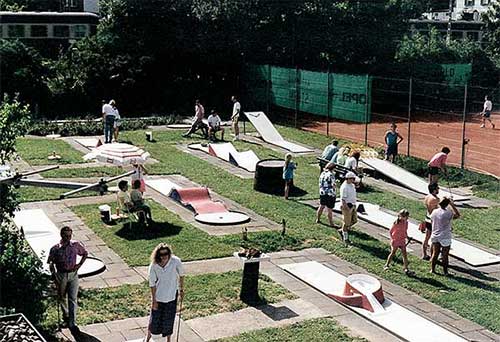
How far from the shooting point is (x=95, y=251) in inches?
563

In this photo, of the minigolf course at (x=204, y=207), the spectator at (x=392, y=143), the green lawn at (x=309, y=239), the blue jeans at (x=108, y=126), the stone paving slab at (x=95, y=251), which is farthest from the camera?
the blue jeans at (x=108, y=126)

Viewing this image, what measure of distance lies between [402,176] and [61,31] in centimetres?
2954

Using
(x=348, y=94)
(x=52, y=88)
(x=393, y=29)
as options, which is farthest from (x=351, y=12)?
(x=52, y=88)

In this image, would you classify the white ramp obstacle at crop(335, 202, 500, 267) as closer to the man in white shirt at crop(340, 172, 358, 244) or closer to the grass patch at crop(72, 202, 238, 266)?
the man in white shirt at crop(340, 172, 358, 244)

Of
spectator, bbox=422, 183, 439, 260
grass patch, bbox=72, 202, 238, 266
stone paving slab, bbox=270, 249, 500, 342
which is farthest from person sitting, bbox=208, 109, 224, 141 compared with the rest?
stone paving slab, bbox=270, 249, 500, 342

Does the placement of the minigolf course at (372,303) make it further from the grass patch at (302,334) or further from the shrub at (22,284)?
the shrub at (22,284)

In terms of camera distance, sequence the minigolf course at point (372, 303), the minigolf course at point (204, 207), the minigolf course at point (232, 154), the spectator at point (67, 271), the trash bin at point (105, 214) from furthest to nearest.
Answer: the minigolf course at point (232, 154) → the minigolf course at point (204, 207) → the trash bin at point (105, 214) → the minigolf course at point (372, 303) → the spectator at point (67, 271)

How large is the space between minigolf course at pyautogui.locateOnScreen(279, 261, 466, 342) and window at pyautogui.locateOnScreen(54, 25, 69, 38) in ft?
115

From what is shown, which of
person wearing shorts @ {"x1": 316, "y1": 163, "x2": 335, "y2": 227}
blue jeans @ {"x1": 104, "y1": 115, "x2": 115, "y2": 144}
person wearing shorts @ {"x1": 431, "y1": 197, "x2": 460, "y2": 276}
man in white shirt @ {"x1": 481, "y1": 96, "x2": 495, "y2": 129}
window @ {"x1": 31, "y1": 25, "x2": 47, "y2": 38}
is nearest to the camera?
person wearing shorts @ {"x1": 431, "y1": 197, "x2": 460, "y2": 276}

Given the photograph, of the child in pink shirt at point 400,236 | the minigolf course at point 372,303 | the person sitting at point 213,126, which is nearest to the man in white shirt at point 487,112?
the person sitting at point 213,126

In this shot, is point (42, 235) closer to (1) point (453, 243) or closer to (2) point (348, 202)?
(2) point (348, 202)

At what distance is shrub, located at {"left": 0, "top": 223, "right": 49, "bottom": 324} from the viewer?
375 inches

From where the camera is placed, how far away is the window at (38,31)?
43.8m

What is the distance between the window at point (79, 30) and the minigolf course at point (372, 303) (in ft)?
116
